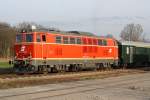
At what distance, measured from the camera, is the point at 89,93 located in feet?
53.7

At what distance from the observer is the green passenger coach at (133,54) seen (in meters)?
41.6

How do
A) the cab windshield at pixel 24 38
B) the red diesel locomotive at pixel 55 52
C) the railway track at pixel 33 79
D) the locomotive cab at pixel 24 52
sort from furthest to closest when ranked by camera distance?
the cab windshield at pixel 24 38
the red diesel locomotive at pixel 55 52
the locomotive cab at pixel 24 52
the railway track at pixel 33 79

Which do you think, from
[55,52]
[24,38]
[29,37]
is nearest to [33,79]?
[29,37]

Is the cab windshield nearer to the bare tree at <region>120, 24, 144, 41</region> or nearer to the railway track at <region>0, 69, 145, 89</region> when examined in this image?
the railway track at <region>0, 69, 145, 89</region>

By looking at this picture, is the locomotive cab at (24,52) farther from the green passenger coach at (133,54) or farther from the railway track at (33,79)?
the green passenger coach at (133,54)

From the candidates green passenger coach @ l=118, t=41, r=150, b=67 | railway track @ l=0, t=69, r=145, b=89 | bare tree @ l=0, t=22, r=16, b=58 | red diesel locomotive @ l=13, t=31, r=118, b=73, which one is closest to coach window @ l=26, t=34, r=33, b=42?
red diesel locomotive @ l=13, t=31, r=118, b=73

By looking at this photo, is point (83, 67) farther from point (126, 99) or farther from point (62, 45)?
point (126, 99)

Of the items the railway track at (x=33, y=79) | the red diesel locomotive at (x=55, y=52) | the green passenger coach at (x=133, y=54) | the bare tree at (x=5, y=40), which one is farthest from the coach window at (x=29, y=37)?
the bare tree at (x=5, y=40)

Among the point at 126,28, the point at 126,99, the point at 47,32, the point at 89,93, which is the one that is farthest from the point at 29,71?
the point at 126,28

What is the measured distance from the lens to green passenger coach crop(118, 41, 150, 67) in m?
41.6

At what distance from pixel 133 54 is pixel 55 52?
17.1 m

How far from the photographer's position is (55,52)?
2909cm

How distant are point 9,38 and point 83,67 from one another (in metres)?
53.1

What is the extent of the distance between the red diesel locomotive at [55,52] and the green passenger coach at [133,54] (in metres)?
5.94
